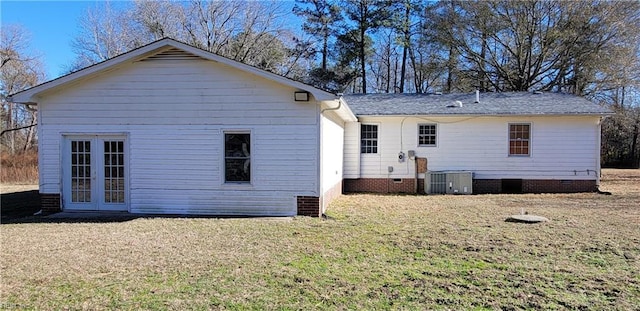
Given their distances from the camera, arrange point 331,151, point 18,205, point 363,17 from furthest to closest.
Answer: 1. point 363,17
2. point 18,205
3. point 331,151

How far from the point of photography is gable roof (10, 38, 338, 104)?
8938 millimetres

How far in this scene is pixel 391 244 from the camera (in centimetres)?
677

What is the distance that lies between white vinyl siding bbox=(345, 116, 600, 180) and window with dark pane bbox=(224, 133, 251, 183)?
5.80 meters

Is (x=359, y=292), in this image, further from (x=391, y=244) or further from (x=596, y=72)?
(x=596, y=72)

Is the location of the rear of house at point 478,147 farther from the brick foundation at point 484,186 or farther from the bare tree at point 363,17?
the bare tree at point 363,17

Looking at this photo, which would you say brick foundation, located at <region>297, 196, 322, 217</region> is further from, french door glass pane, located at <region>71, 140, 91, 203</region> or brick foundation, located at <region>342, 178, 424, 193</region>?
brick foundation, located at <region>342, 178, 424, 193</region>

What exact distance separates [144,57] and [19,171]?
1410 centimetres

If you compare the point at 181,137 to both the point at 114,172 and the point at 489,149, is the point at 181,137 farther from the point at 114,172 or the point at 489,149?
the point at 489,149

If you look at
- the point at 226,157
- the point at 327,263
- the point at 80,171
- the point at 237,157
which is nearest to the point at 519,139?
the point at 237,157

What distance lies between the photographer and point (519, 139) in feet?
47.4

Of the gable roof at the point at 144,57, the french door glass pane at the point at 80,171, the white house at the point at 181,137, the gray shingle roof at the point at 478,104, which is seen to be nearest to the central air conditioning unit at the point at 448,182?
the gray shingle roof at the point at 478,104

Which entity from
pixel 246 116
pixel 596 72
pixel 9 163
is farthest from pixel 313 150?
pixel 9 163

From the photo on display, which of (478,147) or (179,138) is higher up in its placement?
(179,138)

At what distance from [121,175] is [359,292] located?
7284 millimetres
